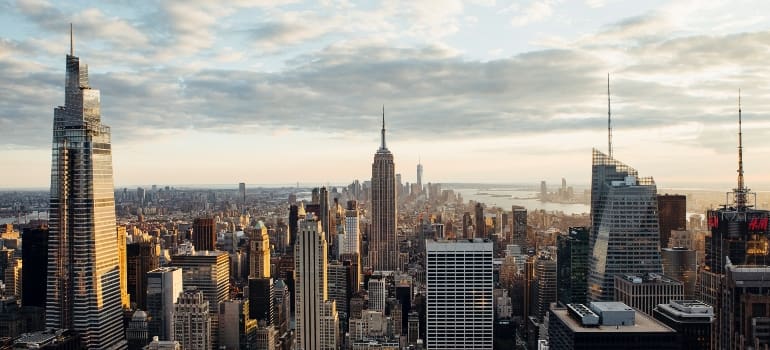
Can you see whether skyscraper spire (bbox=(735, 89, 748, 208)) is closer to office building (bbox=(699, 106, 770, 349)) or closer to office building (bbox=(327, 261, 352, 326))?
office building (bbox=(699, 106, 770, 349))

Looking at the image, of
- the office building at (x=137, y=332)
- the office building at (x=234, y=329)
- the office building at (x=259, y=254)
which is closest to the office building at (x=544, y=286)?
the office building at (x=234, y=329)

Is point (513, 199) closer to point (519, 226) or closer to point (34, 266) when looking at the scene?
point (519, 226)

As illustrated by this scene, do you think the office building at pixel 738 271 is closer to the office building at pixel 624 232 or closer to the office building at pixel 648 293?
the office building at pixel 648 293

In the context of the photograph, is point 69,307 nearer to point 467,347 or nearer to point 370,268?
point 467,347

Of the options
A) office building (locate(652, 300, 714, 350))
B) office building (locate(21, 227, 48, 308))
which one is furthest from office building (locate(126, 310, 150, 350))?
office building (locate(652, 300, 714, 350))

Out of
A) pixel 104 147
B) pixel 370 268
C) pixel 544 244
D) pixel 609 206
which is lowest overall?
pixel 370 268

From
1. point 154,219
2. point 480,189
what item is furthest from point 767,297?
point 154,219
